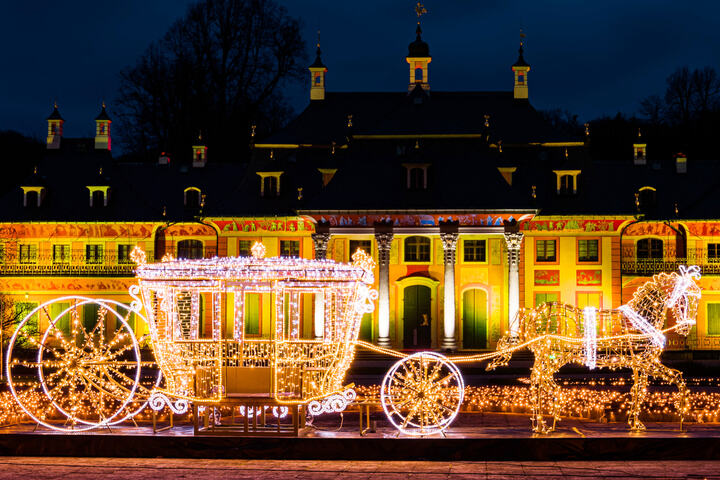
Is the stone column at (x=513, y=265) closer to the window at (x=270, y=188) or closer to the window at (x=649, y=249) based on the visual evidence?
the window at (x=649, y=249)

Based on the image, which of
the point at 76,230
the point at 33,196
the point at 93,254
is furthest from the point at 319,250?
the point at 33,196

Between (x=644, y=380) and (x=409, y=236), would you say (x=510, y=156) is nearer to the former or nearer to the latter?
(x=409, y=236)

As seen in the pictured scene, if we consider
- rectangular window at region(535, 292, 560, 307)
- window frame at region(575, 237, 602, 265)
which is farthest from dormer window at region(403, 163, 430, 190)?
window frame at region(575, 237, 602, 265)

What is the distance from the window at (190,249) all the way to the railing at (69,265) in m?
0.40

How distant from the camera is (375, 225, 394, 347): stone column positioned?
3975cm

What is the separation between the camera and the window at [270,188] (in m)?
44.1

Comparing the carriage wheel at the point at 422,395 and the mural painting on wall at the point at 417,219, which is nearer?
the carriage wheel at the point at 422,395

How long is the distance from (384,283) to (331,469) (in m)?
24.0

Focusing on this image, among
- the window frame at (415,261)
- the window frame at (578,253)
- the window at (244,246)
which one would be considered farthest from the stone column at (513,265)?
the window at (244,246)

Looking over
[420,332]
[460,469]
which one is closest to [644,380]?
[460,469]

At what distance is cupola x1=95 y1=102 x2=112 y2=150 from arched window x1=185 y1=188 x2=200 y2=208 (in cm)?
579

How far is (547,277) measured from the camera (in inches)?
1663

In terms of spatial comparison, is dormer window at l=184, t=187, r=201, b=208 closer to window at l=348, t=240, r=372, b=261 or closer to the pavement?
window at l=348, t=240, r=372, b=261

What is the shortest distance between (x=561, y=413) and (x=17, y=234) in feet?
102
